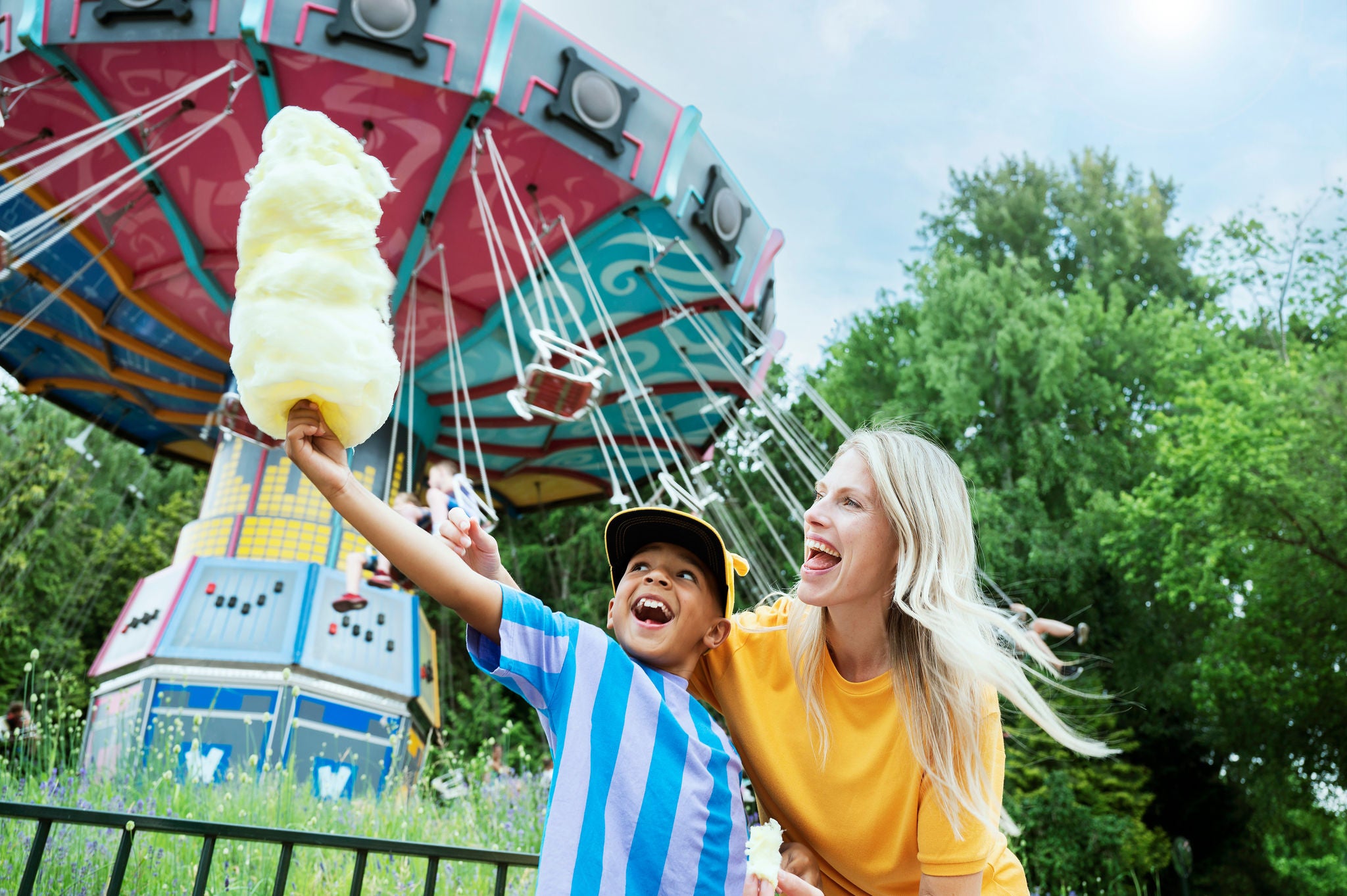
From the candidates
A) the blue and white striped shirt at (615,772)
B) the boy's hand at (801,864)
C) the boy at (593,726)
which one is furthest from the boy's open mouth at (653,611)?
the boy's hand at (801,864)

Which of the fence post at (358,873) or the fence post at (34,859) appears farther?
the fence post at (358,873)

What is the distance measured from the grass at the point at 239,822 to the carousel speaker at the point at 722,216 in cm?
480

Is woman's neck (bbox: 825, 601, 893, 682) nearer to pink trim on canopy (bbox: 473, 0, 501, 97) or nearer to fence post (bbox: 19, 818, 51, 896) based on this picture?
fence post (bbox: 19, 818, 51, 896)

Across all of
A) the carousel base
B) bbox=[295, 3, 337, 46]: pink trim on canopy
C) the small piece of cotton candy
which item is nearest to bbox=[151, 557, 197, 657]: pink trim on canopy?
the carousel base

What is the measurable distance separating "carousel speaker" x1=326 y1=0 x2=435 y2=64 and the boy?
5665mm

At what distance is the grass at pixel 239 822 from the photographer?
10.3 ft

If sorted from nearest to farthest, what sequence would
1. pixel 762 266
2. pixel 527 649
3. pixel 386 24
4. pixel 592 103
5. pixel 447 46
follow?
pixel 527 649
pixel 386 24
pixel 447 46
pixel 592 103
pixel 762 266

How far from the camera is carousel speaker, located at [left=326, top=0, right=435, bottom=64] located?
6.32m

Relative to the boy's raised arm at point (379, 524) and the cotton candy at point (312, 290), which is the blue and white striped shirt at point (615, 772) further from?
the cotton candy at point (312, 290)

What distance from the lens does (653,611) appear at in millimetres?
1888

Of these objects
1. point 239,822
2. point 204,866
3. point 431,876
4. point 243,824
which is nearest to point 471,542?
point 204,866

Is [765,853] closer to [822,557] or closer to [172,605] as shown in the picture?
[822,557]

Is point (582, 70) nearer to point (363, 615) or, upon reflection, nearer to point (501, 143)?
point (501, 143)

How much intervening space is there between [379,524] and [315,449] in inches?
6.6
